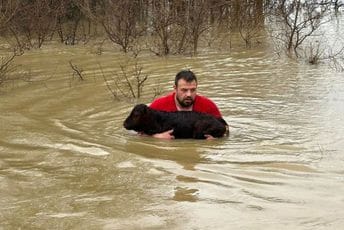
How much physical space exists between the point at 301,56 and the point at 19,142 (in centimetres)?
1095

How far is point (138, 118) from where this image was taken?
26.8ft

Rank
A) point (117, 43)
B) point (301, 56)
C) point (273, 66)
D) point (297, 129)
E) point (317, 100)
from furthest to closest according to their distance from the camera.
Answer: point (117, 43)
point (301, 56)
point (273, 66)
point (317, 100)
point (297, 129)

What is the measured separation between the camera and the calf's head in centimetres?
812

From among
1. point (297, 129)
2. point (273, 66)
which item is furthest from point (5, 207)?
point (273, 66)

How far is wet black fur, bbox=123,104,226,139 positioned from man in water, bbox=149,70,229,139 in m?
0.09

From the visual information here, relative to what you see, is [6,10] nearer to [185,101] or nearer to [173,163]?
[185,101]

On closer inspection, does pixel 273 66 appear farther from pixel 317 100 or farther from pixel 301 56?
pixel 317 100

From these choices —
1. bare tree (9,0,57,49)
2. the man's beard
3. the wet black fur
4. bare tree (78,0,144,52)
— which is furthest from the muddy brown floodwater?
bare tree (9,0,57,49)

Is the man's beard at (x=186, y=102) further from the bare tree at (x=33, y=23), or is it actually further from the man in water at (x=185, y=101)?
the bare tree at (x=33, y=23)

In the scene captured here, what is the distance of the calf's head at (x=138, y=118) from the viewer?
8.12 meters

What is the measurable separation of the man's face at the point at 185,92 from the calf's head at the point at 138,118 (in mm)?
530

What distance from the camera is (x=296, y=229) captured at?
14.9 feet

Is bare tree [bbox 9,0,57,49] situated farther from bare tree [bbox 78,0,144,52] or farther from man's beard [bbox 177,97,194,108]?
man's beard [bbox 177,97,194,108]

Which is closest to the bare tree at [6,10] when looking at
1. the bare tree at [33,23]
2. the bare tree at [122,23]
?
the bare tree at [33,23]
